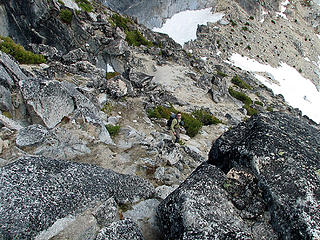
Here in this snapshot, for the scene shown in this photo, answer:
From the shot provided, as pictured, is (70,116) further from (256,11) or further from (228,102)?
(256,11)

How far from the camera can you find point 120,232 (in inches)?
168

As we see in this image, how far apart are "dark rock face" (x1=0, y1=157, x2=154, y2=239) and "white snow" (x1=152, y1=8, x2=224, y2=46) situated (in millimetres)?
43912

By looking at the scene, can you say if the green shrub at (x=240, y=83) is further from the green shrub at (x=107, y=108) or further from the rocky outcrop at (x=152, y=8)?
the green shrub at (x=107, y=108)

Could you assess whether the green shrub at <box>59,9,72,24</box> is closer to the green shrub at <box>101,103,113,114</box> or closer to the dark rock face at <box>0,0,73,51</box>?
the dark rock face at <box>0,0,73,51</box>

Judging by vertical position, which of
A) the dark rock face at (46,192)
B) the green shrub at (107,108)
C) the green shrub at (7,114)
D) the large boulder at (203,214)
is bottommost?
the green shrub at (107,108)

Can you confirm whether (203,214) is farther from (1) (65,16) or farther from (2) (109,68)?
(1) (65,16)

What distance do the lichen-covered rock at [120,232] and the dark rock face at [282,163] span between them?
89.7 inches

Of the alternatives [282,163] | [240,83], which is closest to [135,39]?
[240,83]

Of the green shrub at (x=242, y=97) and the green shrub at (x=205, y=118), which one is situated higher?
the green shrub at (x=242, y=97)

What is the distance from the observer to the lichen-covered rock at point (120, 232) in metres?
4.19

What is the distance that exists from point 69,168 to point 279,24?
6474 cm

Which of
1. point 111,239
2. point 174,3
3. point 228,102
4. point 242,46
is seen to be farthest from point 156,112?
point 174,3

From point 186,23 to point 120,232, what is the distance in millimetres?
52505

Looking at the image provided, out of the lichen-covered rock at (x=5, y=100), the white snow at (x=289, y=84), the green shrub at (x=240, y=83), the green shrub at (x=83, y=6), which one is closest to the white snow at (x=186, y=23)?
the white snow at (x=289, y=84)
